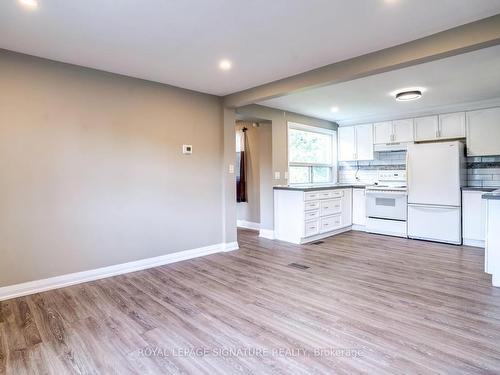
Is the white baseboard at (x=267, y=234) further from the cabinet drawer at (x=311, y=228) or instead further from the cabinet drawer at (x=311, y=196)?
the cabinet drawer at (x=311, y=196)

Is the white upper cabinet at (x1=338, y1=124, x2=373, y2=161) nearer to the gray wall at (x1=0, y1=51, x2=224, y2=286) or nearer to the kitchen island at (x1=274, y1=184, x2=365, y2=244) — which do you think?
the kitchen island at (x1=274, y1=184, x2=365, y2=244)

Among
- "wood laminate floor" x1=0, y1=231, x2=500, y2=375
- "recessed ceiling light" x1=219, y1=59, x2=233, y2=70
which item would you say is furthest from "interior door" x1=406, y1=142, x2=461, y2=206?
"recessed ceiling light" x1=219, y1=59, x2=233, y2=70

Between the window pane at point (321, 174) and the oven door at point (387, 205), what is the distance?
117 cm

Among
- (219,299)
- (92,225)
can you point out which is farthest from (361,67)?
(92,225)

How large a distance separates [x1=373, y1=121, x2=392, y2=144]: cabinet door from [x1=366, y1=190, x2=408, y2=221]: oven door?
1133 millimetres

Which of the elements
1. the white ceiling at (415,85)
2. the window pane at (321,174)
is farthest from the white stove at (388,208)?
the white ceiling at (415,85)

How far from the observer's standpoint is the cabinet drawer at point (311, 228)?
499cm

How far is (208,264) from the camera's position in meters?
3.90

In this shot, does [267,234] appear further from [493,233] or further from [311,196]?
[493,233]

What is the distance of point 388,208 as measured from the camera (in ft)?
18.0

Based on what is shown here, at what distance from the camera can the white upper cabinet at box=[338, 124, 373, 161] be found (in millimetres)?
6211

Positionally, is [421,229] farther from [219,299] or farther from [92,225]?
[92,225]

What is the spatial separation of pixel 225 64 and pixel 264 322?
2587 millimetres

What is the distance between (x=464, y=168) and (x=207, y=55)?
4753 millimetres
